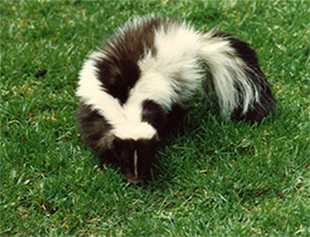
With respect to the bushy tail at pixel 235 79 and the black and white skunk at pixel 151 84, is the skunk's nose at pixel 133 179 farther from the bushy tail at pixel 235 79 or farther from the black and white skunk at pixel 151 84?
the bushy tail at pixel 235 79

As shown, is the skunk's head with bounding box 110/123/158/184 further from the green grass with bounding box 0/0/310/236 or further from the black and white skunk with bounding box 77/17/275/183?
the green grass with bounding box 0/0/310/236

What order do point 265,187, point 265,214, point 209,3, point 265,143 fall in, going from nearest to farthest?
point 265,214
point 265,187
point 265,143
point 209,3

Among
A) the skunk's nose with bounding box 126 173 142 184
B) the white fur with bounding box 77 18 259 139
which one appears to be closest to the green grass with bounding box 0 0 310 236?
the skunk's nose with bounding box 126 173 142 184

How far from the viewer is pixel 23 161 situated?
4934 mm

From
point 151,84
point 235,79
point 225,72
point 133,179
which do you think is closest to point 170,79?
point 151,84

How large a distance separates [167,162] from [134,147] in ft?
1.57

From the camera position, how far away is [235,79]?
17.0ft

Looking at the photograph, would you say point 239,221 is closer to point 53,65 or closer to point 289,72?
point 289,72

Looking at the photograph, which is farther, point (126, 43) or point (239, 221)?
point (126, 43)

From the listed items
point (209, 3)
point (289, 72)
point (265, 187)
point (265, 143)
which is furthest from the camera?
point (209, 3)

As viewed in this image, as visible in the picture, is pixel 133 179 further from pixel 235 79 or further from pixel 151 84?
pixel 235 79

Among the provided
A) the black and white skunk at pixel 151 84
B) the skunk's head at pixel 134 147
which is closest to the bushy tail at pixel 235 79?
the black and white skunk at pixel 151 84

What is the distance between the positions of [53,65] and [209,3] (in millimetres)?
2055

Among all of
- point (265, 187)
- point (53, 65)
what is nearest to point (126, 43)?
point (53, 65)
